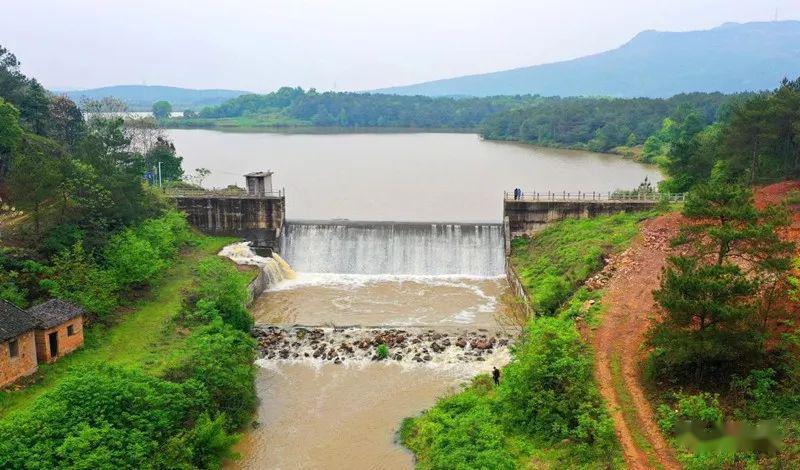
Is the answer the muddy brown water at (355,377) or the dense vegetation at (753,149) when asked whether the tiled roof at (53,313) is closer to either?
the muddy brown water at (355,377)

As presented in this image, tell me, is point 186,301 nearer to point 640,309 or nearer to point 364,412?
point 364,412

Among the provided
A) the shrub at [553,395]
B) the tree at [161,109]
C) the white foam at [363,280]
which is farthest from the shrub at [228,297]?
the tree at [161,109]

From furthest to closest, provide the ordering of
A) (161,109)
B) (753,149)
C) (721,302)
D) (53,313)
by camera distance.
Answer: (161,109)
(753,149)
(53,313)
(721,302)

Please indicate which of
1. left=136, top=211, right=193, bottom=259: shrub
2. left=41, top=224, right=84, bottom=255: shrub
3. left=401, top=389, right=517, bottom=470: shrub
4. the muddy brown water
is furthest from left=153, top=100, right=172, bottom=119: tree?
left=401, top=389, right=517, bottom=470: shrub

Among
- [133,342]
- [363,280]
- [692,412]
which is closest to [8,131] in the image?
[133,342]

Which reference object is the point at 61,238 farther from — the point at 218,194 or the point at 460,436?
the point at 460,436

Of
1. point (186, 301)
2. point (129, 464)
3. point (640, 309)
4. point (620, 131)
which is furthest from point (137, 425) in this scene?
point (620, 131)
